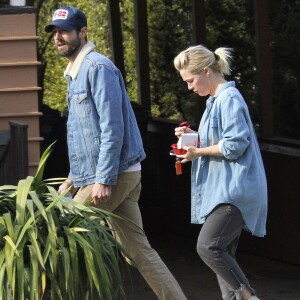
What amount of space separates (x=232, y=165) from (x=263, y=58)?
2725 millimetres

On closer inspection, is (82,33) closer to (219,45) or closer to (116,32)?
(219,45)

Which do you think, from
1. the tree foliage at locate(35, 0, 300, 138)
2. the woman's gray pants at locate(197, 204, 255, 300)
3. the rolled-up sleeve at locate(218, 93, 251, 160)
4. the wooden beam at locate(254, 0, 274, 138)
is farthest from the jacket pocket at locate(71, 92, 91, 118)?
the tree foliage at locate(35, 0, 300, 138)

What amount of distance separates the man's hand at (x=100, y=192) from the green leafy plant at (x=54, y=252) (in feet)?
2.34

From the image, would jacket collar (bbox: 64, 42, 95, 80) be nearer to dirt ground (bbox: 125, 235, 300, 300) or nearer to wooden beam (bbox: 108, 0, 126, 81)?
dirt ground (bbox: 125, 235, 300, 300)

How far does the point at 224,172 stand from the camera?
5.73 meters

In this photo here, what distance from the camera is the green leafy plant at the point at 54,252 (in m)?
4.74

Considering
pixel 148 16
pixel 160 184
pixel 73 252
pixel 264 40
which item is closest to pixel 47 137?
pixel 160 184

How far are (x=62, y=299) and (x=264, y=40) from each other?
13.0 ft

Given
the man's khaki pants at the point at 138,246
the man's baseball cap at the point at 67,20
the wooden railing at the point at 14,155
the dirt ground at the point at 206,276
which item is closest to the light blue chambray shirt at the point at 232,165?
the man's khaki pants at the point at 138,246

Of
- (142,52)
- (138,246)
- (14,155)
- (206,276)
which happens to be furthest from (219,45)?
(138,246)

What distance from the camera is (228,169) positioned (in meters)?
5.73

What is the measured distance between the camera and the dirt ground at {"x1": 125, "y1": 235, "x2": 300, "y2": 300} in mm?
7488

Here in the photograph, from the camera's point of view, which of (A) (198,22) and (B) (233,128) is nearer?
(B) (233,128)

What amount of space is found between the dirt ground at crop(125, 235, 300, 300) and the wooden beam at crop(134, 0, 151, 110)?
188cm
